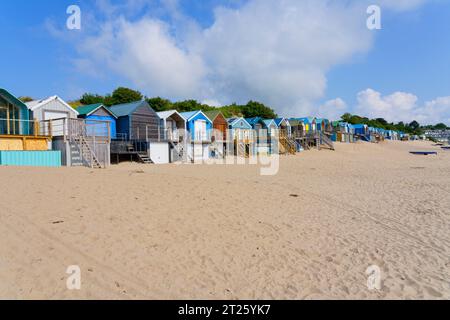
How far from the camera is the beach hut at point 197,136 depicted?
1214 inches

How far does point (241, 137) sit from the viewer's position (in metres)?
38.0

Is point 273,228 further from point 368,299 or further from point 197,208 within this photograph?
point 368,299

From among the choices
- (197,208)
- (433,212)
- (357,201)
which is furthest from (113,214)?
(433,212)

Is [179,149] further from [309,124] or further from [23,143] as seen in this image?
[309,124]

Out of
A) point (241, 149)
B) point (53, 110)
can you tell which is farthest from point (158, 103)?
point (53, 110)

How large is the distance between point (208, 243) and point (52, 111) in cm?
1968

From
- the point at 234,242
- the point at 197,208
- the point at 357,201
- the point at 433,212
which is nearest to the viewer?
the point at 234,242

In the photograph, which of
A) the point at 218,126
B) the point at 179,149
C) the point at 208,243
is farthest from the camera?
the point at 218,126

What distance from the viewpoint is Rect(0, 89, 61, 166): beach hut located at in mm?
17375

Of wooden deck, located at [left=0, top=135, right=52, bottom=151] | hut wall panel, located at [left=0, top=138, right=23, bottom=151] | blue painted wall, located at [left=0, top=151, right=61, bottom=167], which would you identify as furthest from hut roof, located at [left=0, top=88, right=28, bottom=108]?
blue painted wall, located at [left=0, top=151, right=61, bottom=167]
